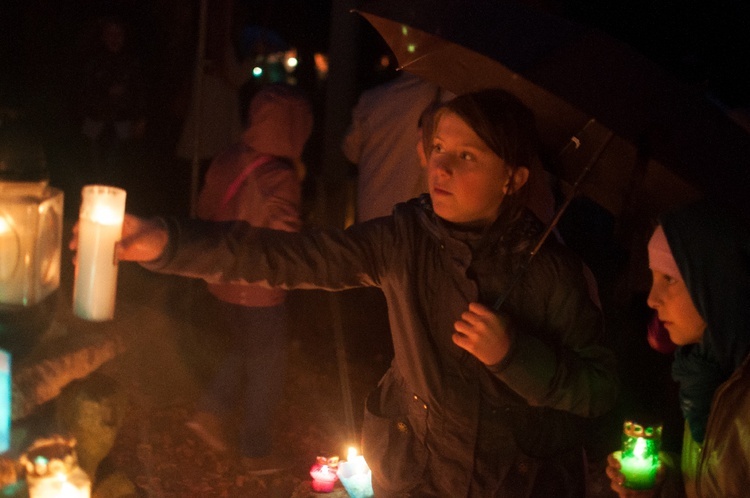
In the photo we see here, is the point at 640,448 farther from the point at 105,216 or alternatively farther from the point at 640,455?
the point at 105,216

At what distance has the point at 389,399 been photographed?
10.8ft

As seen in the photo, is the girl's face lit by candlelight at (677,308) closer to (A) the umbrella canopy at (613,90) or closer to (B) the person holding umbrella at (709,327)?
(B) the person holding umbrella at (709,327)

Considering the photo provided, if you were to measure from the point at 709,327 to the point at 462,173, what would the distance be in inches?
36.4

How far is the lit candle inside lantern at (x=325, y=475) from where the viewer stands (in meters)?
4.70

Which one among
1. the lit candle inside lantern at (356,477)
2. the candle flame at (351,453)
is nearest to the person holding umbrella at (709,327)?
the lit candle inside lantern at (356,477)

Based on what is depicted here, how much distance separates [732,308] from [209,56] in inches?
294

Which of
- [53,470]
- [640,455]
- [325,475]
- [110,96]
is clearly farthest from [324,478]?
[110,96]

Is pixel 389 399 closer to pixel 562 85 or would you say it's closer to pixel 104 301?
pixel 104 301

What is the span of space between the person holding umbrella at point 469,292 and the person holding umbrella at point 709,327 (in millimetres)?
276

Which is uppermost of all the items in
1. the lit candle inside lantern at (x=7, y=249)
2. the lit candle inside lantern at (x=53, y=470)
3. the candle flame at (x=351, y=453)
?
the lit candle inside lantern at (x=7, y=249)

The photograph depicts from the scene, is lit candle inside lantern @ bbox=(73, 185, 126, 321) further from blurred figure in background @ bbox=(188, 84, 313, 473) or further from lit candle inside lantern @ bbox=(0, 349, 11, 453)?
blurred figure in background @ bbox=(188, 84, 313, 473)

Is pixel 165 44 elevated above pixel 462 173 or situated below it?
above

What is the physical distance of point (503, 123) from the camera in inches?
119

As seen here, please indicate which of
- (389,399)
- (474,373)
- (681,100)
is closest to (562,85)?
(681,100)
